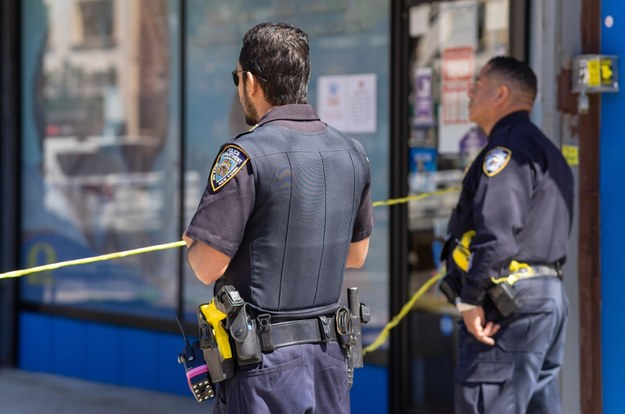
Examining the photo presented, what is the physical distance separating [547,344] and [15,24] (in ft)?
16.2

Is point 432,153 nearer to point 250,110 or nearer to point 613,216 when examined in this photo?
point 613,216

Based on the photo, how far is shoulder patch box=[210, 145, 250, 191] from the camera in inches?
122

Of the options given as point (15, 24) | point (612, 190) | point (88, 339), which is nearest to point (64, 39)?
point (15, 24)

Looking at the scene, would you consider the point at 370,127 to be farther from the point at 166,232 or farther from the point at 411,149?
the point at 166,232

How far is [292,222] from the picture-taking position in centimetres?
318

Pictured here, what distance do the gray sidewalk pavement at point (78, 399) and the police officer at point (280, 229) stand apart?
326 centimetres

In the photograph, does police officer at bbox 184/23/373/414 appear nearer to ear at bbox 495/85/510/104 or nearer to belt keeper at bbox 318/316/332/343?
belt keeper at bbox 318/316/332/343

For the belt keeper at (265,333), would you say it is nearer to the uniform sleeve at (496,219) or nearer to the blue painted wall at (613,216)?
the uniform sleeve at (496,219)

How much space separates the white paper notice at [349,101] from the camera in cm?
597

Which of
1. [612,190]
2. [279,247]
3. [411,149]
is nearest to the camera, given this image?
[279,247]

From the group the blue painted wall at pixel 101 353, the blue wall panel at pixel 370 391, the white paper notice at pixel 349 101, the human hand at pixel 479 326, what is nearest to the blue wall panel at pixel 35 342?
the blue painted wall at pixel 101 353

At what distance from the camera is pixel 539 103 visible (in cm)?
499

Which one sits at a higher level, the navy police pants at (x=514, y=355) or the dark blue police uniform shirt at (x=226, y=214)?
the dark blue police uniform shirt at (x=226, y=214)

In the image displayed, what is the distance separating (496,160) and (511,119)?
0.29m
